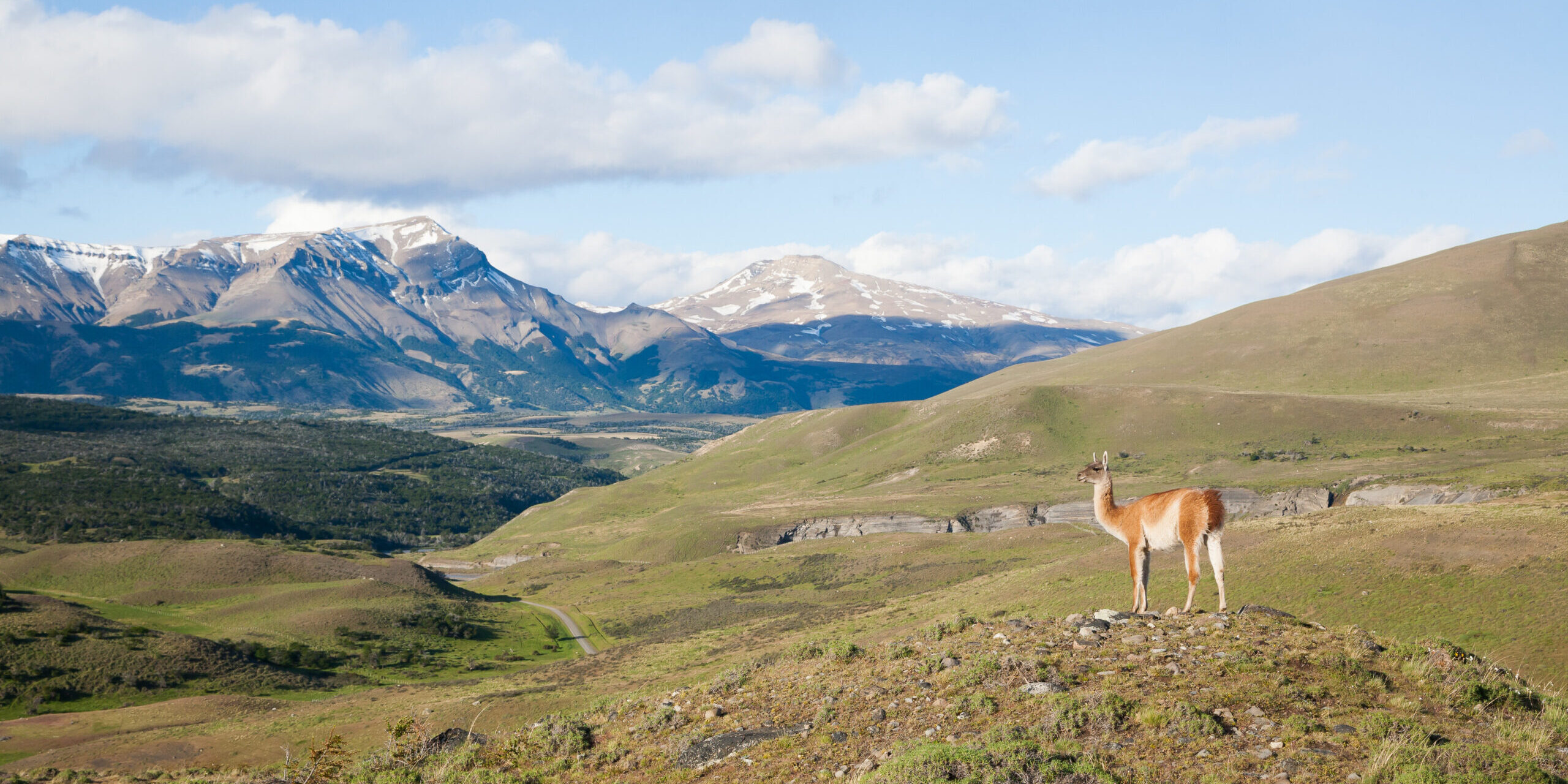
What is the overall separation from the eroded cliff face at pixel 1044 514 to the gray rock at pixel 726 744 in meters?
81.2

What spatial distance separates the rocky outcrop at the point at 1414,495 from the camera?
86750 millimetres

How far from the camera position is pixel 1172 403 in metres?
165

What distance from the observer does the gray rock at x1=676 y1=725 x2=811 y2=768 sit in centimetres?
1555

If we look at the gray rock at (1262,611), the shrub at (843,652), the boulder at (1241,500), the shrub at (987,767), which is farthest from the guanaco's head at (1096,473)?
the boulder at (1241,500)

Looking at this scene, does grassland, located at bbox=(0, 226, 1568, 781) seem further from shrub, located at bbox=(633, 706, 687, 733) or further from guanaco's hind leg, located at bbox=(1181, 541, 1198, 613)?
guanaco's hind leg, located at bbox=(1181, 541, 1198, 613)

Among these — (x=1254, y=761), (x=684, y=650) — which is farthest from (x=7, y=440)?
(x=1254, y=761)

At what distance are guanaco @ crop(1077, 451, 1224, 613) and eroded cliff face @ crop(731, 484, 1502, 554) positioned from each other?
73983 mm

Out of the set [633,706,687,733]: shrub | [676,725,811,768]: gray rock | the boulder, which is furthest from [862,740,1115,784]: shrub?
the boulder

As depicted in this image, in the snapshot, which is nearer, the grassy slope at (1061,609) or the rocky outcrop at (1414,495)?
the grassy slope at (1061,609)

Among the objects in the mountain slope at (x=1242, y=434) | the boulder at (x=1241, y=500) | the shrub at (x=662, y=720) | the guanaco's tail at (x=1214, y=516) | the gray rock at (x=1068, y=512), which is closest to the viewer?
the shrub at (x=662, y=720)

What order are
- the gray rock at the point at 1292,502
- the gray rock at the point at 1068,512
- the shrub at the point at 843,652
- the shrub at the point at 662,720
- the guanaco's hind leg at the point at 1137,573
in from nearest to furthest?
the shrub at the point at 662,720
the guanaco's hind leg at the point at 1137,573
the shrub at the point at 843,652
the gray rock at the point at 1292,502
the gray rock at the point at 1068,512

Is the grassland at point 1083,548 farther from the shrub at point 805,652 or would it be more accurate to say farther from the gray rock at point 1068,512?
the gray rock at point 1068,512

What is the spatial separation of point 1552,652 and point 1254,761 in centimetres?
2621

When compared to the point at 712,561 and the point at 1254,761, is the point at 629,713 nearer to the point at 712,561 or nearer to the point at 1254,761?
the point at 1254,761
